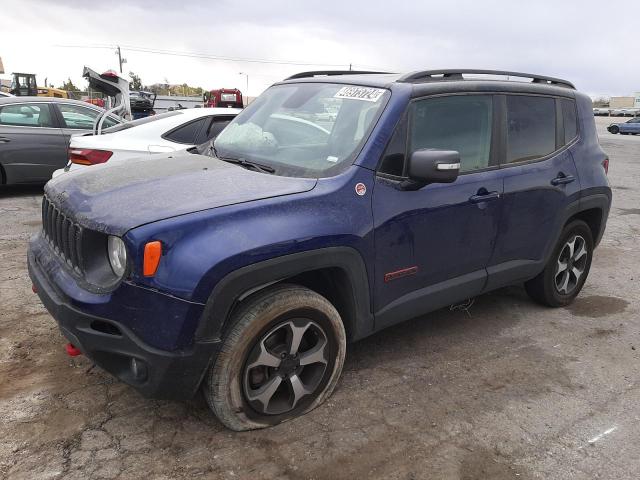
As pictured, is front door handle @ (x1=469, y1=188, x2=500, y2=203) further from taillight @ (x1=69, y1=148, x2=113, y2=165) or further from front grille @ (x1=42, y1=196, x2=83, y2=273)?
taillight @ (x1=69, y1=148, x2=113, y2=165)

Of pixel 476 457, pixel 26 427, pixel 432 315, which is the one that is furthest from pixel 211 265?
pixel 432 315

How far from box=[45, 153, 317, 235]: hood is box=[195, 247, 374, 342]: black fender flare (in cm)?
34

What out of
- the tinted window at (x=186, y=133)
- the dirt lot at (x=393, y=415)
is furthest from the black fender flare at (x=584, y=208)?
the tinted window at (x=186, y=133)

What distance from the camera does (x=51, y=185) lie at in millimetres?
3146

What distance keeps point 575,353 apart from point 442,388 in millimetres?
1252

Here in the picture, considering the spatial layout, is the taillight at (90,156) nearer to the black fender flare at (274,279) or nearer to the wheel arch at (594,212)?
the black fender flare at (274,279)

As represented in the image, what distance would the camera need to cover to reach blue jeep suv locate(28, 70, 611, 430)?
2365mm

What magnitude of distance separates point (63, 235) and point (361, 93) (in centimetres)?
191

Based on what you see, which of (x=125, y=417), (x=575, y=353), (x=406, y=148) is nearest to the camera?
(x=125, y=417)

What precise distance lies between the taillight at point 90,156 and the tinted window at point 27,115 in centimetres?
331

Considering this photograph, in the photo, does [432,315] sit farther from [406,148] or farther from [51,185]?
[51,185]

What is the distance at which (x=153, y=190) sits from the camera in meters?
2.70

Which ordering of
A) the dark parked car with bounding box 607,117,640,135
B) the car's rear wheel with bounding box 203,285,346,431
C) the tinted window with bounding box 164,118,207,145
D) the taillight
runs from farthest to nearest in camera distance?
the dark parked car with bounding box 607,117,640,135, the tinted window with bounding box 164,118,207,145, the taillight, the car's rear wheel with bounding box 203,285,346,431

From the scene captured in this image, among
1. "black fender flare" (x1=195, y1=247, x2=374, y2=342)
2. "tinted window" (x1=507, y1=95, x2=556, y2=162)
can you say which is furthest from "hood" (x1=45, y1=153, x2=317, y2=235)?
"tinted window" (x1=507, y1=95, x2=556, y2=162)
